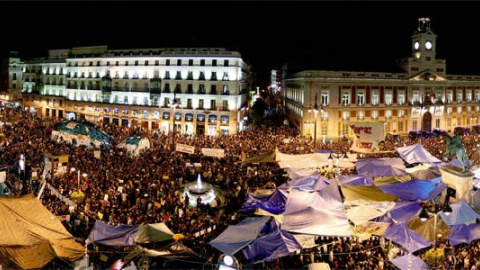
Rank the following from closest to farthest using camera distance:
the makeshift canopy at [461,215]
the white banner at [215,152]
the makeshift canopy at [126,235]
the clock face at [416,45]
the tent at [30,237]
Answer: the tent at [30,237] < the makeshift canopy at [126,235] < the makeshift canopy at [461,215] < the white banner at [215,152] < the clock face at [416,45]

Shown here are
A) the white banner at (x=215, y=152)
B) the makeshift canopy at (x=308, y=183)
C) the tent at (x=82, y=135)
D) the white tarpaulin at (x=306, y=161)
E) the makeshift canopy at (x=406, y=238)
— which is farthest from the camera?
the tent at (x=82, y=135)

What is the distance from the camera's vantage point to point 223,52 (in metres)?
51.9

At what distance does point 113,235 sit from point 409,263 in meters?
8.44

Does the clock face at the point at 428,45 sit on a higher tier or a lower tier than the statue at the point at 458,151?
higher

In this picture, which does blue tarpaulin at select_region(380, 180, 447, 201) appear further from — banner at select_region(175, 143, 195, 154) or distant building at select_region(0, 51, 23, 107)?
distant building at select_region(0, 51, 23, 107)

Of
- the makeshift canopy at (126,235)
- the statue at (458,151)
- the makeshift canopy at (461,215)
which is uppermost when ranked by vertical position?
the statue at (458,151)

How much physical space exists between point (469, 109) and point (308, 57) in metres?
37.8

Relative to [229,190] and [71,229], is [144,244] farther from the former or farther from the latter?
[229,190]

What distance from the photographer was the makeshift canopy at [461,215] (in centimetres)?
1366

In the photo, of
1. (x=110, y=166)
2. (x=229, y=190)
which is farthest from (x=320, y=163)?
(x=110, y=166)

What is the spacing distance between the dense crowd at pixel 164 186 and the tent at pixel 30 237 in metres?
2.35

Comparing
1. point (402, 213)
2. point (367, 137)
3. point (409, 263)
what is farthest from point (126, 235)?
point (367, 137)

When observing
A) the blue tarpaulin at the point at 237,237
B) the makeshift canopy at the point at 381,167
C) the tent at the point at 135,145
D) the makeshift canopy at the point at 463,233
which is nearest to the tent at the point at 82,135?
the tent at the point at 135,145

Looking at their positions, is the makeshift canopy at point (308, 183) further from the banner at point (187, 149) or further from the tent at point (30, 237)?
the banner at point (187, 149)
